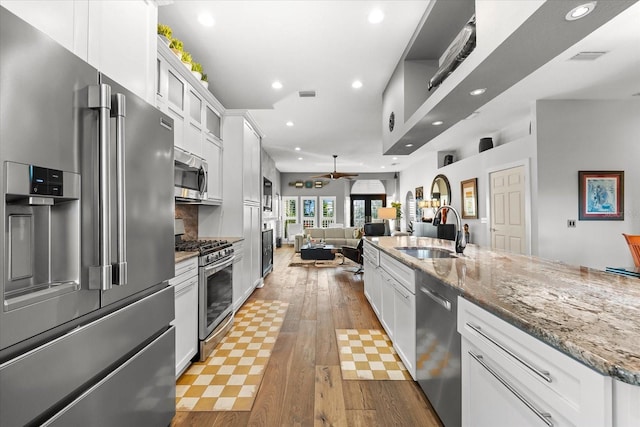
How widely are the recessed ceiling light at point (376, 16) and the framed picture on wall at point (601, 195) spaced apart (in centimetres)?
398

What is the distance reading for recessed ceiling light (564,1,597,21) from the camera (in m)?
1.05

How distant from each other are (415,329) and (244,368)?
1.31 m

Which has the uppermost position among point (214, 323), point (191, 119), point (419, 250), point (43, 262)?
point (191, 119)

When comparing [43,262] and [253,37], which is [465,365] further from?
[253,37]

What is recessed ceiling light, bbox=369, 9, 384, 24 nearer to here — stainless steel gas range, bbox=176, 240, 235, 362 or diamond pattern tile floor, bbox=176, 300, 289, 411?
stainless steel gas range, bbox=176, 240, 235, 362

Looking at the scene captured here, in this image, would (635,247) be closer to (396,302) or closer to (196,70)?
(396,302)

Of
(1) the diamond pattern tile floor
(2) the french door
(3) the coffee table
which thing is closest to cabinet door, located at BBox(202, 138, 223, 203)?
(1) the diamond pattern tile floor

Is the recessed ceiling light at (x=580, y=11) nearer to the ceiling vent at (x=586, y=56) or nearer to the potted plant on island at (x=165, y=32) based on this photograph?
the potted plant on island at (x=165, y=32)

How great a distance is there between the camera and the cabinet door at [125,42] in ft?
4.00

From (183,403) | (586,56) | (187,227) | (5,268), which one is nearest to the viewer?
(5,268)

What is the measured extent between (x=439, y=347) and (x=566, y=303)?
67cm

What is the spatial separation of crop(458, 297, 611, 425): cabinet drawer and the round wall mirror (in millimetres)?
6729

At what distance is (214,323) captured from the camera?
2.53 meters

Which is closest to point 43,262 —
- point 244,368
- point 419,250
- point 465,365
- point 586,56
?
point 465,365
